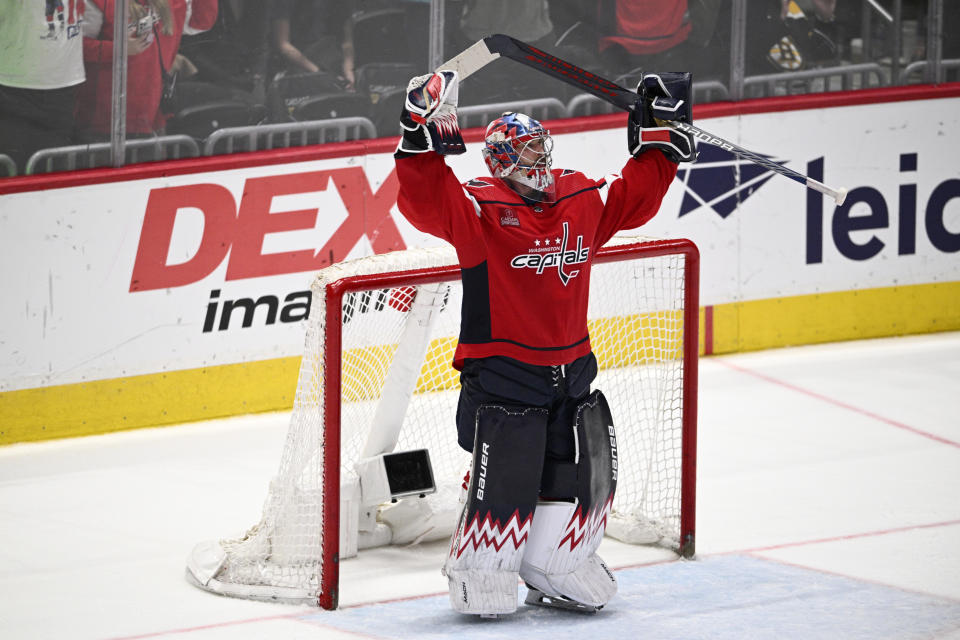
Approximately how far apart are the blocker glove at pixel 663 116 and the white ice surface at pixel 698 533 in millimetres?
1210

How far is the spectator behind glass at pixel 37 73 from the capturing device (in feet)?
18.6

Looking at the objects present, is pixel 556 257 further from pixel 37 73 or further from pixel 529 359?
pixel 37 73

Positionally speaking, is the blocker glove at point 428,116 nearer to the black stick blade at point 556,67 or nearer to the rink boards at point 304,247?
the black stick blade at point 556,67

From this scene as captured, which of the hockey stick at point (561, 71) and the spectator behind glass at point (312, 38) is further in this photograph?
the spectator behind glass at point (312, 38)

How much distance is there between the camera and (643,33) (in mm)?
6949

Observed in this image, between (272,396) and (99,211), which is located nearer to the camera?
(99,211)

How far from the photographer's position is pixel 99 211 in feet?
19.3

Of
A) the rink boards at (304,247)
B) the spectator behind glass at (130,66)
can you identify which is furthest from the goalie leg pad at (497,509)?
the spectator behind glass at (130,66)

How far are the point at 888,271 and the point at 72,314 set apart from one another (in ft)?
12.7

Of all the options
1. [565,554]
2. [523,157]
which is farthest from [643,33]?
[565,554]

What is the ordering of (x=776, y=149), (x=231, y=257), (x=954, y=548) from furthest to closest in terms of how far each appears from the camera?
(x=776, y=149) → (x=231, y=257) → (x=954, y=548)

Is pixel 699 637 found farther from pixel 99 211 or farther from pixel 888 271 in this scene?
pixel 888 271

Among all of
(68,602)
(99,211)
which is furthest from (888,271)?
(68,602)

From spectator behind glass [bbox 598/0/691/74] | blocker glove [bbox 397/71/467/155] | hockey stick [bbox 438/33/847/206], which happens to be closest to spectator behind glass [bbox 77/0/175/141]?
spectator behind glass [bbox 598/0/691/74]
